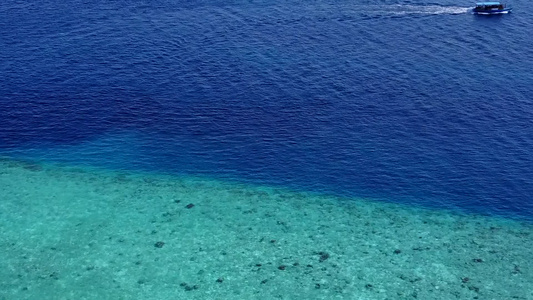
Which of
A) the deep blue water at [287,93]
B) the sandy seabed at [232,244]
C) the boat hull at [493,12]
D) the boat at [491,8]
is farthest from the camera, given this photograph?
the boat hull at [493,12]

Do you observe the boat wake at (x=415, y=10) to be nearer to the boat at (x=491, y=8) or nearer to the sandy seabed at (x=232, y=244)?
the boat at (x=491, y=8)

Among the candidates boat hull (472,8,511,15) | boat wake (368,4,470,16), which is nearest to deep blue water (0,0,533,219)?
boat wake (368,4,470,16)

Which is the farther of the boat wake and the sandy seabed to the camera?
the boat wake

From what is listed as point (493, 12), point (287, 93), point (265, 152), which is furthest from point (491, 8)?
point (265, 152)

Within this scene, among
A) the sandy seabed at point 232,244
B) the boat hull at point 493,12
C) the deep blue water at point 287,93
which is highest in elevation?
the boat hull at point 493,12

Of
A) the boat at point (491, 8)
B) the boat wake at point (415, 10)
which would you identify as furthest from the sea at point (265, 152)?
the boat at point (491, 8)

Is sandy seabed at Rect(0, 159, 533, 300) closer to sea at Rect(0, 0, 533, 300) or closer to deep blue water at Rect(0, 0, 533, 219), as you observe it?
sea at Rect(0, 0, 533, 300)
